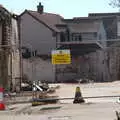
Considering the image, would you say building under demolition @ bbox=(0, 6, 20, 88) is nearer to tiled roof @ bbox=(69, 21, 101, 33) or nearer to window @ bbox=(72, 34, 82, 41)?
window @ bbox=(72, 34, 82, 41)

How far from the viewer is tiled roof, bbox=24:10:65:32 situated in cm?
7238

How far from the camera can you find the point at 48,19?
76500 mm

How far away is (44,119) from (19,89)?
67.2 ft

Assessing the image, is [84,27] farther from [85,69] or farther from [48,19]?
[85,69]

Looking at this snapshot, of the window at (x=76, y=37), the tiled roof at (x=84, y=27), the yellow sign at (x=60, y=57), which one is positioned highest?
the tiled roof at (x=84, y=27)

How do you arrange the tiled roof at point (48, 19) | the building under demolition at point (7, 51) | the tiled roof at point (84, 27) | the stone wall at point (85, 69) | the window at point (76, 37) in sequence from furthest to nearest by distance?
1. the tiled roof at point (84, 27)
2. the window at point (76, 37)
3. the tiled roof at point (48, 19)
4. the stone wall at point (85, 69)
5. the building under demolition at point (7, 51)

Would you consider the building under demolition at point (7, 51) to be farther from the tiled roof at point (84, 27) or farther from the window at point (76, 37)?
the tiled roof at point (84, 27)

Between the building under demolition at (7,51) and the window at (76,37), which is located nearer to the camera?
the building under demolition at (7,51)

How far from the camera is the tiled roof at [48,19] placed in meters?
72.4

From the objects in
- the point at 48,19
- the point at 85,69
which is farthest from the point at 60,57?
the point at 48,19

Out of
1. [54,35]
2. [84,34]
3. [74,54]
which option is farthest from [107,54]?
[84,34]

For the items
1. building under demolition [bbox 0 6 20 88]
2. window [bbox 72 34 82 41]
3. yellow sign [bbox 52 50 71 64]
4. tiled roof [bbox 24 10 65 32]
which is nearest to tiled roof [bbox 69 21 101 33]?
window [bbox 72 34 82 41]

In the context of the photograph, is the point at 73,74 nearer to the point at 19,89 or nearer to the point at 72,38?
the point at 72,38

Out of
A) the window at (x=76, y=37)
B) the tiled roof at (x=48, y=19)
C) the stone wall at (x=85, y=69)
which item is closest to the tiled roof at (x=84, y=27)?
the window at (x=76, y=37)
